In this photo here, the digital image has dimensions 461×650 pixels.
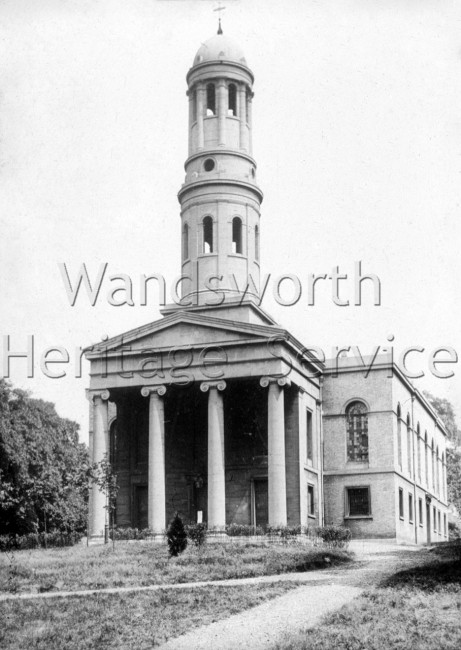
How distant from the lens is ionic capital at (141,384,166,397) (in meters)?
45.3

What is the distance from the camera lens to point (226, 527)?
42.9 meters

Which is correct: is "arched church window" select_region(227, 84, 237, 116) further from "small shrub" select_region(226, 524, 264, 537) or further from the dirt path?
the dirt path

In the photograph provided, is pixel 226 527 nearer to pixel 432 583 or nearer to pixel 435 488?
pixel 432 583

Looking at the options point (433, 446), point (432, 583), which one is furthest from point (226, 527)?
point (433, 446)

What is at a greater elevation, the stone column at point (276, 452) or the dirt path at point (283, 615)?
the stone column at point (276, 452)

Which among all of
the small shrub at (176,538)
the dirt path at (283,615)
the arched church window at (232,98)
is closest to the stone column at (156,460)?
the small shrub at (176,538)

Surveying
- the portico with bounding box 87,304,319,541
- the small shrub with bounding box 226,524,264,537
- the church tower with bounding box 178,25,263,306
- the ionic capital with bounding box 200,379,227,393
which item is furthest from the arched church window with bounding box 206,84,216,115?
the small shrub with bounding box 226,524,264,537

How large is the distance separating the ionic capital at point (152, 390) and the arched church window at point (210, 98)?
52.9ft

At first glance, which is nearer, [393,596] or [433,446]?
[393,596]

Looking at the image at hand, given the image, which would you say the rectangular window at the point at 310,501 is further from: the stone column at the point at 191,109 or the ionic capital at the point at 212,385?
the stone column at the point at 191,109

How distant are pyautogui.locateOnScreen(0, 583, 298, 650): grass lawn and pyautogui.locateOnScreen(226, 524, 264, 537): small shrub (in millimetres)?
17689

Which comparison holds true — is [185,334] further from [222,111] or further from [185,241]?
[222,111]

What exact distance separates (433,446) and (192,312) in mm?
26940

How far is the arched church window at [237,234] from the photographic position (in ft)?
168
